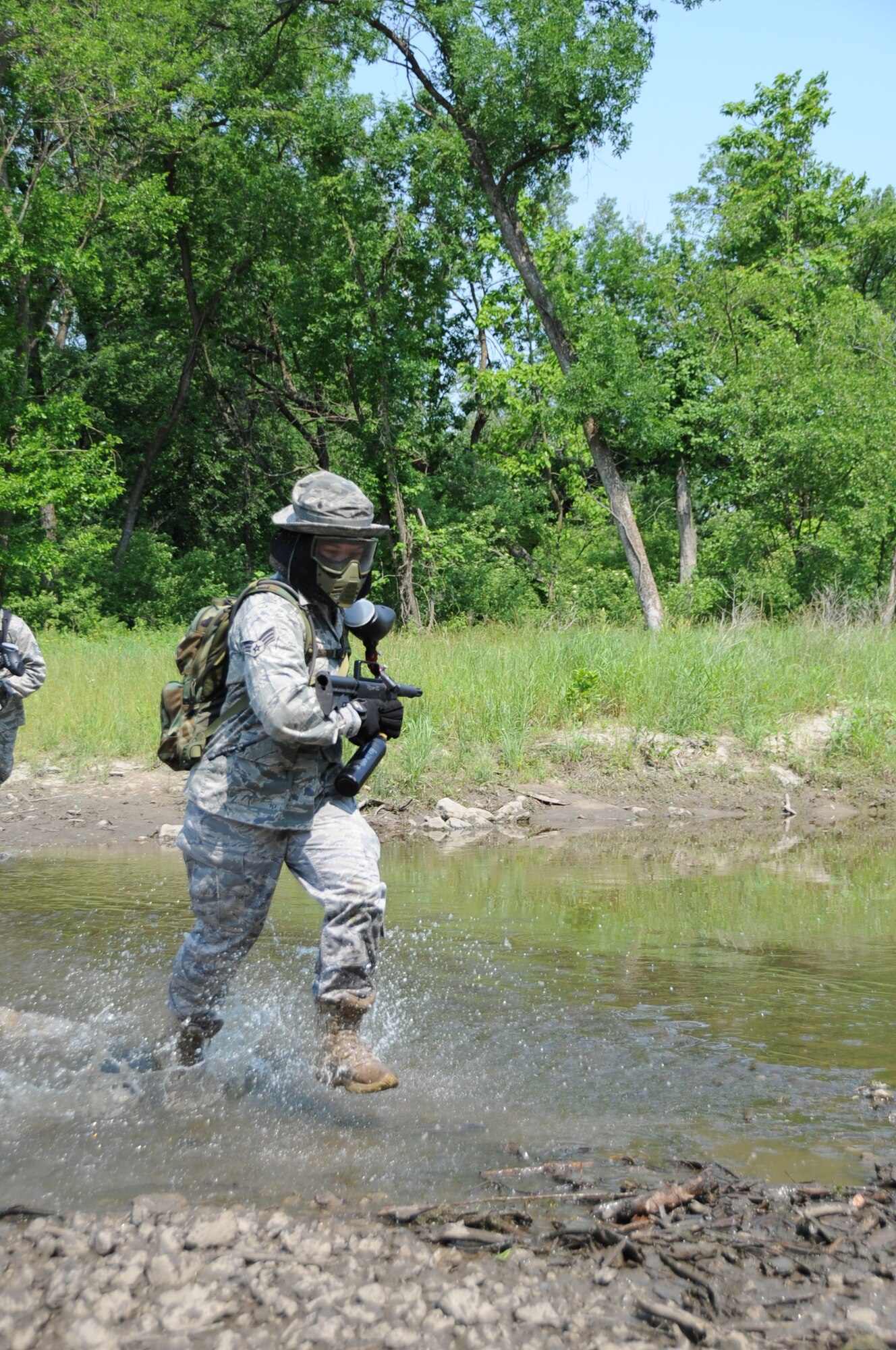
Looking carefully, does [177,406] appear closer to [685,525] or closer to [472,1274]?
[685,525]

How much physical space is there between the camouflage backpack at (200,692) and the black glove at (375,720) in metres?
0.42

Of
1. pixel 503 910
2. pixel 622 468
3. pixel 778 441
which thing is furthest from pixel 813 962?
pixel 622 468

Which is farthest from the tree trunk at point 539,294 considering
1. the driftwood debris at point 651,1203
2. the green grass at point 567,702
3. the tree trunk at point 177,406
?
the driftwood debris at point 651,1203

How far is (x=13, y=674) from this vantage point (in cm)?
764

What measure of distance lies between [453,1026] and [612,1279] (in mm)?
2222

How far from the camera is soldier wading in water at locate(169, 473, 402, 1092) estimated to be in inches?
151

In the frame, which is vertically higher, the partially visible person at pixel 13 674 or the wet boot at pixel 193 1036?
the partially visible person at pixel 13 674

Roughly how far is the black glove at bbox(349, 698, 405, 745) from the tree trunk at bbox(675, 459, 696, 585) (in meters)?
22.0

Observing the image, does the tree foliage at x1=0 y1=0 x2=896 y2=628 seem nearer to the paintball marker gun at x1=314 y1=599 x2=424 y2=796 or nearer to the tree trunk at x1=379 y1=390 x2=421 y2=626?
the tree trunk at x1=379 y1=390 x2=421 y2=626

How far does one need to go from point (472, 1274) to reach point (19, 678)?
19.9ft

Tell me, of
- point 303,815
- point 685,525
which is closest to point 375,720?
point 303,815

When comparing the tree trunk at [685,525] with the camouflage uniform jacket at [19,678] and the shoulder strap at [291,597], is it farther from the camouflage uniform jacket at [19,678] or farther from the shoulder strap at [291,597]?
the shoulder strap at [291,597]

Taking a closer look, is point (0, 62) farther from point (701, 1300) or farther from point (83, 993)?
point (701, 1300)

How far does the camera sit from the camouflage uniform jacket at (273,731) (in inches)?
144
